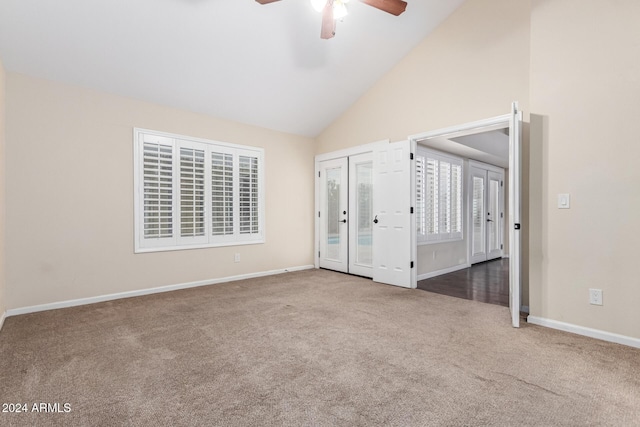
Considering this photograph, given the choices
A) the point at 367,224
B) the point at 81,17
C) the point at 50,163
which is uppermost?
the point at 81,17

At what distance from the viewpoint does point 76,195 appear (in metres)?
3.63

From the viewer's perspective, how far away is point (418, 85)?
4.36 meters

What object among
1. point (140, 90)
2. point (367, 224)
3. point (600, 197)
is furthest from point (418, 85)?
point (140, 90)

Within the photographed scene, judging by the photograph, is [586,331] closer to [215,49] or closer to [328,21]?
[328,21]

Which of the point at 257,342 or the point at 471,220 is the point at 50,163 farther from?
the point at 471,220

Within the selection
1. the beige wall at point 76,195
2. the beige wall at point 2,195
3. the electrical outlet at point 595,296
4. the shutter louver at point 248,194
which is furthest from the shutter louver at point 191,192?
Result: the electrical outlet at point 595,296

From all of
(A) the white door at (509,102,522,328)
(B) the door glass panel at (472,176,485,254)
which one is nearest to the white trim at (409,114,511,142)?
(A) the white door at (509,102,522,328)

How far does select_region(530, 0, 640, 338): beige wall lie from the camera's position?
2564mm

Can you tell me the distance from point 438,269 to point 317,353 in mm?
3663

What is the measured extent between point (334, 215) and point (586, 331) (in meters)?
3.72

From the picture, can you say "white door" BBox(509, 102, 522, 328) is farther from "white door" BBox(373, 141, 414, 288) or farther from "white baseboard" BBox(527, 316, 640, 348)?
"white door" BBox(373, 141, 414, 288)

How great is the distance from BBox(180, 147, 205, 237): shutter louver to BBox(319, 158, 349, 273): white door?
217 cm

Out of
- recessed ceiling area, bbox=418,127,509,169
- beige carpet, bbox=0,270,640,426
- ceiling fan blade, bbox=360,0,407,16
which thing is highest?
ceiling fan blade, bbox=360,0,407,16

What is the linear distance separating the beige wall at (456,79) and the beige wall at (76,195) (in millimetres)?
2641
